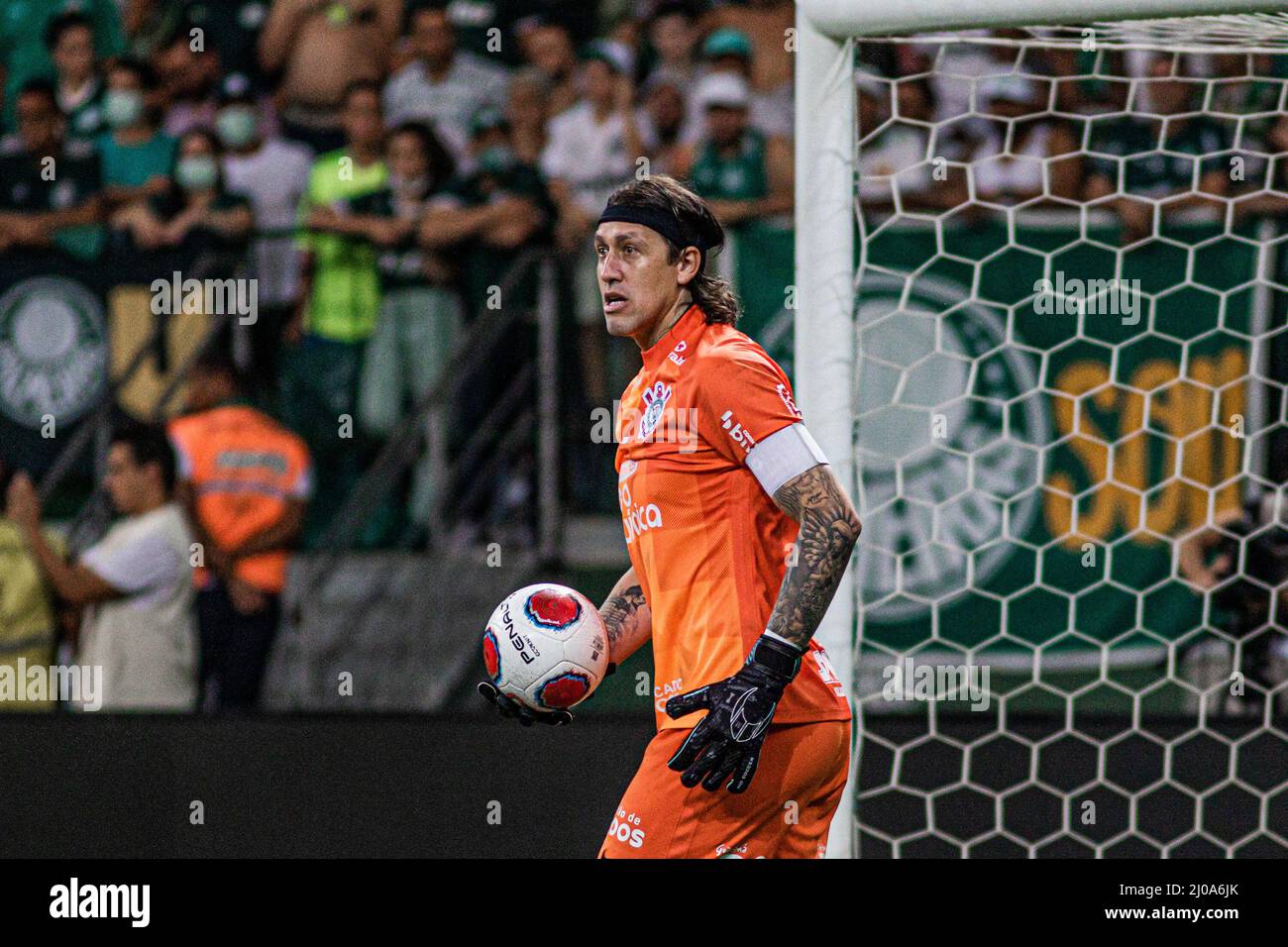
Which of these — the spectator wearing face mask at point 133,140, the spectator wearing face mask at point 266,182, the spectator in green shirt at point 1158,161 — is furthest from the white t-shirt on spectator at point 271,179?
the spectator in green shirt at point 1158,161

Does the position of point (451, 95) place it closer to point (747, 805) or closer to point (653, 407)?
point (653, 407)

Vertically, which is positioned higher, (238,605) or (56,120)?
(56,120)

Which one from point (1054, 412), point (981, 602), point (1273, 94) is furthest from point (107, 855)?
point (1273, 94)

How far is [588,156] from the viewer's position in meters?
7.18

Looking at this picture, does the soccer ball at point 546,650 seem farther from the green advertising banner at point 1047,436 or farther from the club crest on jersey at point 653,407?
the green advertising banner at point 1047,436

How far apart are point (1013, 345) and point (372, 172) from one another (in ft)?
9.75

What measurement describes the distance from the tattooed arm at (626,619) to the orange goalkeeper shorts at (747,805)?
0.33 m

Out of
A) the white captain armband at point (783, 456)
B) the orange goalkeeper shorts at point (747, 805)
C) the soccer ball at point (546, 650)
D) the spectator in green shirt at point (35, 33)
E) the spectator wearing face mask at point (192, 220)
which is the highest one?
the spectator in green shirt at point (35, 33)

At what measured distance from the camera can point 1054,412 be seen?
19.9ft

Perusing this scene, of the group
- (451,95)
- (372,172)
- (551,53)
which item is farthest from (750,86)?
(372,172)

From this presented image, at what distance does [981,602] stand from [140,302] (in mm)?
3679

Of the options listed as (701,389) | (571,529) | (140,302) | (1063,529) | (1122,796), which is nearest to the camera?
(701,389)

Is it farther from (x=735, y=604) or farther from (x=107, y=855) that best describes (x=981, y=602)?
(x=107, y=855)

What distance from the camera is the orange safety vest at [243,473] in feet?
21.3
